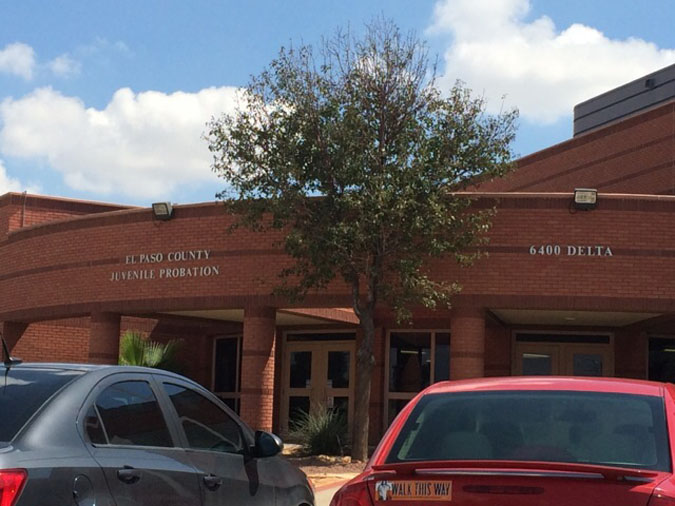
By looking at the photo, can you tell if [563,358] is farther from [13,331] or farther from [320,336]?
[13,331]

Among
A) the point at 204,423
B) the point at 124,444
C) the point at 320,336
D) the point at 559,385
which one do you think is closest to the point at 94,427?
the point at 124,444

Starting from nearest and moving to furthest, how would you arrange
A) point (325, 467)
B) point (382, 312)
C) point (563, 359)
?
point (325, 467) < point (382, 312) < point (563, 359)

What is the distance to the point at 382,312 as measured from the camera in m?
24.6

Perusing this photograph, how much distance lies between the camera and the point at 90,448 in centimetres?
513

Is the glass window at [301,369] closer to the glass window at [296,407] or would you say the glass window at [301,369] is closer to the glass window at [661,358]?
the glass window at [296,407]

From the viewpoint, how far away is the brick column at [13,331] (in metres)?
26.8

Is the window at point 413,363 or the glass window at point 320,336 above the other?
the glass window at point 320,336

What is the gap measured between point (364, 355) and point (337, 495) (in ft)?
48.2

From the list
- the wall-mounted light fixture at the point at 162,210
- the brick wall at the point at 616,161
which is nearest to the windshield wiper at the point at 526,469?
the wall-mounted light fixture at the point at 162,210

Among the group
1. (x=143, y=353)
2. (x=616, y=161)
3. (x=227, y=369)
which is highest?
(x=616, y=161)

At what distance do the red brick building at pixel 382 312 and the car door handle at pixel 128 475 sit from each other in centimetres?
1505

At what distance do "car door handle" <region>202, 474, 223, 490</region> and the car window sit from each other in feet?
0.69

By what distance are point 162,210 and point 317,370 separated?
7.50 meters

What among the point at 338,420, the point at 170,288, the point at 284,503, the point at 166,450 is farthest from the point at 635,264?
the point at 166,450
